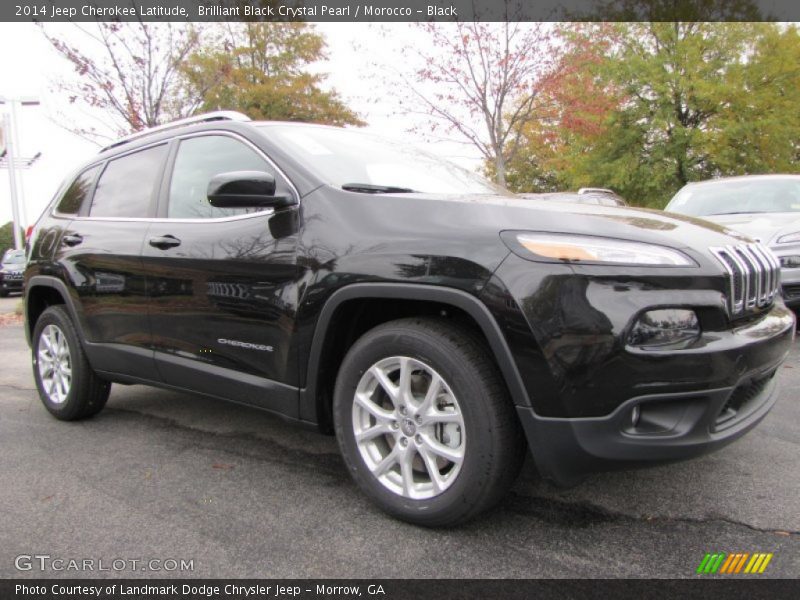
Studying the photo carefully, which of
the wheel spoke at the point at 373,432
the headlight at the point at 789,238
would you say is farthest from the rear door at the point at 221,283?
the headlight at the point at 789,238

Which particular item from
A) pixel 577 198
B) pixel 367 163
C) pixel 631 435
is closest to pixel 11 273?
pixel 577 198

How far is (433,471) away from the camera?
2.21 m

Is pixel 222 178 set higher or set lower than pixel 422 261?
higher

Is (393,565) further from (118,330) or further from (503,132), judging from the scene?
(503,132)

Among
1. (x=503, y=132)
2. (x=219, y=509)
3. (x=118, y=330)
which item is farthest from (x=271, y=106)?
(x=219, y=509)

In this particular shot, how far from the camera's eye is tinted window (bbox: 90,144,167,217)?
134 inches

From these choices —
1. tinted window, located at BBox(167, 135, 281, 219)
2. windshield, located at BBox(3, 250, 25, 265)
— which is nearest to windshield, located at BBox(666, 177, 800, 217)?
tinted window, located at BBox(167, 135, 281, 219)

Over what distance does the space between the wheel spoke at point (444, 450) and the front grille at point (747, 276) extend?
105 centimetres

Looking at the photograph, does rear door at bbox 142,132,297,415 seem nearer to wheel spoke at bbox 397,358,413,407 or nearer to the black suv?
the black suv

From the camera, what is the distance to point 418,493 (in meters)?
2.26

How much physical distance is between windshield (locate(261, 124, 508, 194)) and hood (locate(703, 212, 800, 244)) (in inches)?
139

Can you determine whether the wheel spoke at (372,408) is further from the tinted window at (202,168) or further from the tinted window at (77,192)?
the tinted window at (77,192)

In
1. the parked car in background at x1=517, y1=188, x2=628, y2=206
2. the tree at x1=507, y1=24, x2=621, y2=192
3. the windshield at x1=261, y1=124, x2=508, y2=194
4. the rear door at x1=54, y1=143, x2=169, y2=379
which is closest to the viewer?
the windshield at x1=261, y1=124, x2=508, y2=194

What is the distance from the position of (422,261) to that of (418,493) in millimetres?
873
